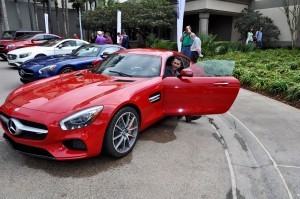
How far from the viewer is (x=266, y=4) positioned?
22.8 m

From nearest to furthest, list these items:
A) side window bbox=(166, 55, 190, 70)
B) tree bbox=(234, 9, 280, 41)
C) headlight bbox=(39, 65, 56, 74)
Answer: side window bbox=(166, 55, 190, 70) < headlight bbox=(39, 65, 56, 74) < tree bbox=(234, 9, 280, 41)

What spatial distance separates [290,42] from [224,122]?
62.3 feet

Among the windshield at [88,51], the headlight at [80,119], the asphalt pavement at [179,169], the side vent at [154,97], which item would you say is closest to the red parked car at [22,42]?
the windshield at [88,51]

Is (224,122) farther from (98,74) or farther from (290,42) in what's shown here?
(290,42)

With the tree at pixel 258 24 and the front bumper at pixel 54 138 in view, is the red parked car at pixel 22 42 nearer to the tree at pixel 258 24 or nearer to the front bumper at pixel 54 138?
the front bumper at pixel 54 138

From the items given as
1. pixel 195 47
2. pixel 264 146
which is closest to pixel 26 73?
pixel 195 47

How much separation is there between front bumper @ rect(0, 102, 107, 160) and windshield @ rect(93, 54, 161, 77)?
4.87ft

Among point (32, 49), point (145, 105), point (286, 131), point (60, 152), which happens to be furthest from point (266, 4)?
point (60, 152)

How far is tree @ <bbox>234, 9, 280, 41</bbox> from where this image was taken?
2134 centimetres

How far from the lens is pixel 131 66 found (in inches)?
187

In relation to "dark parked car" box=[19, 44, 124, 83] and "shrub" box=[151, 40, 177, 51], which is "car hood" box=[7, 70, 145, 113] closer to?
"dark parked car" box=[19, 44, 124, 83]

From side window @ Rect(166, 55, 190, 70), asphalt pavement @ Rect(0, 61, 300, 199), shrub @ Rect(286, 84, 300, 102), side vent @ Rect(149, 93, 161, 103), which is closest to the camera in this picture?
asphalt pavement @ Rect(0, 61, 300, 199)

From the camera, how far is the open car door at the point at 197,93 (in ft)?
14.5

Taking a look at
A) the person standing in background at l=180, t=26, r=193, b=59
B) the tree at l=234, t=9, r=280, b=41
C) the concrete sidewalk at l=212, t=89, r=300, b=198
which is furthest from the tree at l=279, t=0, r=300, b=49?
the concrete sidewalk at l=212, t=89, r=300, b=198
